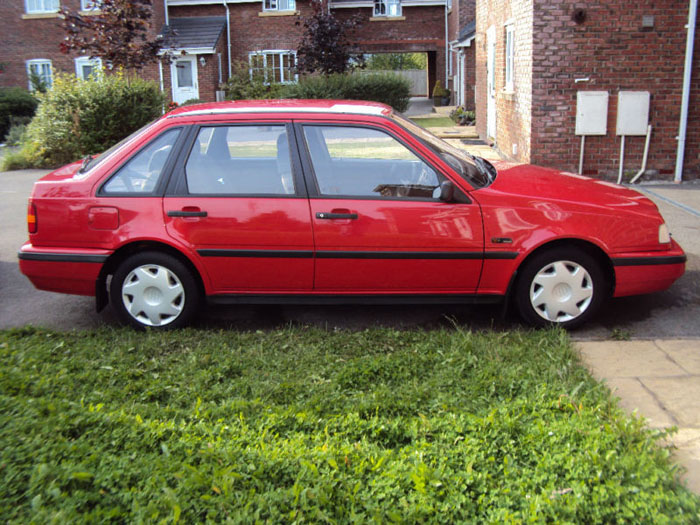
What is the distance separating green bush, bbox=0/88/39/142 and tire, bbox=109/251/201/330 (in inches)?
932

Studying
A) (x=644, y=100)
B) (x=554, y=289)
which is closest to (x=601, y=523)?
(x=554, y=289)

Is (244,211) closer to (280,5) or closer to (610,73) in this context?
(610,73)

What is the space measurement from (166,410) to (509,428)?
180 centimetres

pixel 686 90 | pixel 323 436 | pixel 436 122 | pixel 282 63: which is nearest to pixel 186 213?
pixel 323 436

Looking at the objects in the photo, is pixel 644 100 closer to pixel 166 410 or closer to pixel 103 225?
pixel 103 225

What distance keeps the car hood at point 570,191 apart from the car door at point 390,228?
475 mm

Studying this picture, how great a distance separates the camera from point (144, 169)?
5.50 metres

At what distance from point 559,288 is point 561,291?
0.03 m

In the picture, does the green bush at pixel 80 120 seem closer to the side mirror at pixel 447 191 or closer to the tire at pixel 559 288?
the side mirror at pixel 447 191

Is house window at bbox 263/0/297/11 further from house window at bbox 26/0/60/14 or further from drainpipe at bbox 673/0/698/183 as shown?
drainpipe at bbox 673/0/698/183

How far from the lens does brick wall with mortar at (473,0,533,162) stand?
12.0m

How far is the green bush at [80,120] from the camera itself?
52.5 ft

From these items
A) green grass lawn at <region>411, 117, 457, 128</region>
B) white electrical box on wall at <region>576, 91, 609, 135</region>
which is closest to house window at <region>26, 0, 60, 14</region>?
green grass lawn at <region>411, 117, 457, 128</region>

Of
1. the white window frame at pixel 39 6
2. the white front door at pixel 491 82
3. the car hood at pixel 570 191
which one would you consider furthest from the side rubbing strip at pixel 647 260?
the white window frame at pixel 39 6
